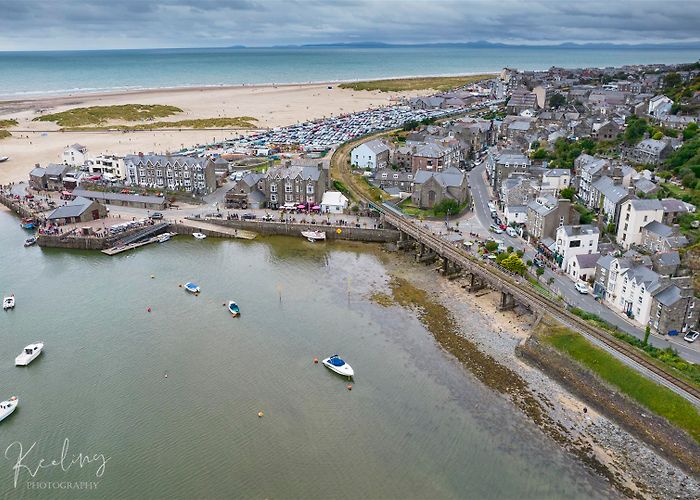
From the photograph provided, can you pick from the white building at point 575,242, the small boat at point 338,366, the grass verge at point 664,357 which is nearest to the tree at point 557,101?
the white building at point 575,242

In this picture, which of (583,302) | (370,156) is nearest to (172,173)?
(370,156)

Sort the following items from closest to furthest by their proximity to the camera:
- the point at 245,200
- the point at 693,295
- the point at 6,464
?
the point at 6,464, the point at 693,295, the point at 245,200

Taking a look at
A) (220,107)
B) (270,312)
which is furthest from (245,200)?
(220,107)

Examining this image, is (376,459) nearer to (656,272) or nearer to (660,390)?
(660,390)

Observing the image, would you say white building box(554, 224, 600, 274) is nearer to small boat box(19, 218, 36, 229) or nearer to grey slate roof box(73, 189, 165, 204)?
grey slate roof box(73, 189, 165, 204)

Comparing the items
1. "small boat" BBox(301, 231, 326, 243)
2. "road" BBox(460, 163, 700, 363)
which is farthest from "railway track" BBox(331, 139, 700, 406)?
"small boat" BBox(301, 231, 326, 243)

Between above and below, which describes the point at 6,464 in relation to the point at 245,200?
below
